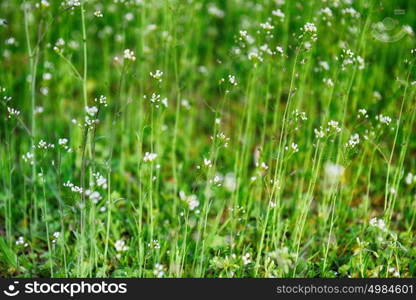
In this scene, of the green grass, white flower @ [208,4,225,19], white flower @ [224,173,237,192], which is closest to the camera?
the green grass

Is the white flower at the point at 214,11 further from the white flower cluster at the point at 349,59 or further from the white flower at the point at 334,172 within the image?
the white flower at the point at 334,172

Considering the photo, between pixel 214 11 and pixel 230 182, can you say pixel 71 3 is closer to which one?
pixel 230 182

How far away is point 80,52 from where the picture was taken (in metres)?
5.55

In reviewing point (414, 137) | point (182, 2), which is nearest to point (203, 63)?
point (182, 2)

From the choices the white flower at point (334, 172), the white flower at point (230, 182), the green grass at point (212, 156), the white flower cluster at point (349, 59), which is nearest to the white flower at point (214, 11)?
the green grass at point (212, 156)

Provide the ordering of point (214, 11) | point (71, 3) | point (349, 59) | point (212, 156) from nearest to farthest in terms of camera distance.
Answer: point (212, 156), point (71, 3), point (349, 59), point (214, 11)

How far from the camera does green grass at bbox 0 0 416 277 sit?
10.1 ft

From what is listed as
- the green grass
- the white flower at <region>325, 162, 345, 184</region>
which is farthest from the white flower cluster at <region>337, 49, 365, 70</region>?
the white flower at <region>325, 162, 345, 184</region>

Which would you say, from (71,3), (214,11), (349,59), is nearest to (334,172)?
(349,59)

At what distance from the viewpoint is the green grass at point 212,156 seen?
3088 mm

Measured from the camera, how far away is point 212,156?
307 cm

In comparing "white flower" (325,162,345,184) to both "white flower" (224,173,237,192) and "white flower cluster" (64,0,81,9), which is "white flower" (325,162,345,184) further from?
"white flower cluster" (64,0,81,9)

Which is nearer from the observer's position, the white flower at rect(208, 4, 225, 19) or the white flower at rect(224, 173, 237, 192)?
the white flower at rect(224, 173, 237, 192)

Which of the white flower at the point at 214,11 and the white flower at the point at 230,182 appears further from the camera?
the white flower at the point at 214,11
